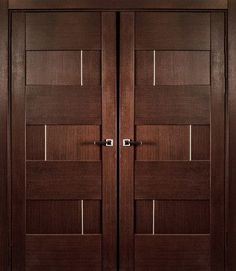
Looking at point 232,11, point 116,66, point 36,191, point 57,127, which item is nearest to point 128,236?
point 36,191

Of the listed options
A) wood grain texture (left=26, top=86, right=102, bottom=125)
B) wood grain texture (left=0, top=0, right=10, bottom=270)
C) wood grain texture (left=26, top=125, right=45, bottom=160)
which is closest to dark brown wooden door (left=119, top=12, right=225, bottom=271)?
wood grain texture (left=26, top=86, right=102, bottom=125)

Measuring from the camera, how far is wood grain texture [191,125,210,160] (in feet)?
9.51

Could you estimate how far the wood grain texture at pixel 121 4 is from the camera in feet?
9.39

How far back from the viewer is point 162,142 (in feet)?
9.52

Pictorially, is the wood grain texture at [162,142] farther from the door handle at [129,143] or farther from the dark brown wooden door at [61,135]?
the dark brown wooden door at [61,135]

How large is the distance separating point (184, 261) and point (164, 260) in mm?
136

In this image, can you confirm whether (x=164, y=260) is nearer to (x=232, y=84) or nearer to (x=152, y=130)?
(x=152, y=130)

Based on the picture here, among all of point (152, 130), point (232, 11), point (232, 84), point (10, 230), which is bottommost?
point (10, 230)

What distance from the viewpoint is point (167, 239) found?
9.50ft

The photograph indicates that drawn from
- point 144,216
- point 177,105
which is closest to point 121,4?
point 177,105

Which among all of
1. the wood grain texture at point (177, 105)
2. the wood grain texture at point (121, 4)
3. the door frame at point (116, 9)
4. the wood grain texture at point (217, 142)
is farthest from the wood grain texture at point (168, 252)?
the wood grain texture at point (121, 4)

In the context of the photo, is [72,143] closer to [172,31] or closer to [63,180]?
[63,180]

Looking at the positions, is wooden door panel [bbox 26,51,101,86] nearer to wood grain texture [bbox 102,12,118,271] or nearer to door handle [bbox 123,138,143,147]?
wood grain texture [bbox 102,12,118,271]

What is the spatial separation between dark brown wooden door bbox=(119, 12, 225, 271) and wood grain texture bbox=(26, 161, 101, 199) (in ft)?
0.64
